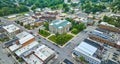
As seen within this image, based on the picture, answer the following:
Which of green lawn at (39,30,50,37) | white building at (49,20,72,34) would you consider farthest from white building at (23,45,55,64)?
A: white building at (49,20,72,34)

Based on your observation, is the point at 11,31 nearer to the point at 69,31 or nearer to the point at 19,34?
the point at 19,34

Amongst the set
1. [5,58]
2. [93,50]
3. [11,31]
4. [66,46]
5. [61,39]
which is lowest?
[5,58]

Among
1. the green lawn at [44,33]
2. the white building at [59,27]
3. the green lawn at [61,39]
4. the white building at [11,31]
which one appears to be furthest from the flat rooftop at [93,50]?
the white building at [11,31]

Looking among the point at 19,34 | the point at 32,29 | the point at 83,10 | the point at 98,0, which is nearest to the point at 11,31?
the point at 19,34

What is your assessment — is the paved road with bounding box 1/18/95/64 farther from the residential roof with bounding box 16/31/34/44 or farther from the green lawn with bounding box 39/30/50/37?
the residential roof with bounding box 16/31/34/44

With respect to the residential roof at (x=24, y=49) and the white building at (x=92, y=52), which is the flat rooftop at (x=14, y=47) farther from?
the white building at (x=92, y=52)

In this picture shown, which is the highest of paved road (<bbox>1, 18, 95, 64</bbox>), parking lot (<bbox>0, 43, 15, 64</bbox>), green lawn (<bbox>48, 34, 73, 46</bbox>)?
green lawn (<bbox>48, 34, 73, 46</bbox>)

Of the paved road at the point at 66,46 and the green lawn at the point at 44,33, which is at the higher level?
the green lawn at the point at 44,33

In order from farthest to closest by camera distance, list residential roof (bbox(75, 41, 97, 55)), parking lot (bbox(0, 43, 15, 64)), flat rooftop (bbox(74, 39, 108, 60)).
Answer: residential roof (bbox(75, 41, 97, 55)) < flat rooftop (bbox(74, 39, 108, 60)) < parking lot (bbox(0, 43, 15, 64))

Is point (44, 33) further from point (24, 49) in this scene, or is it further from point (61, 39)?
point (24, 49)

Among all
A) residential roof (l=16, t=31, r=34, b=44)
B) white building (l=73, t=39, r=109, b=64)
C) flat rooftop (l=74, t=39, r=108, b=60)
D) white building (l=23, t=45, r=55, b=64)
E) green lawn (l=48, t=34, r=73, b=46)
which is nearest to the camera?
white building (l=73, t=39, r=109, b=64)

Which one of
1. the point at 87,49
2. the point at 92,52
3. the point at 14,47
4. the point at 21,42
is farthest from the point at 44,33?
the point at 92,52
